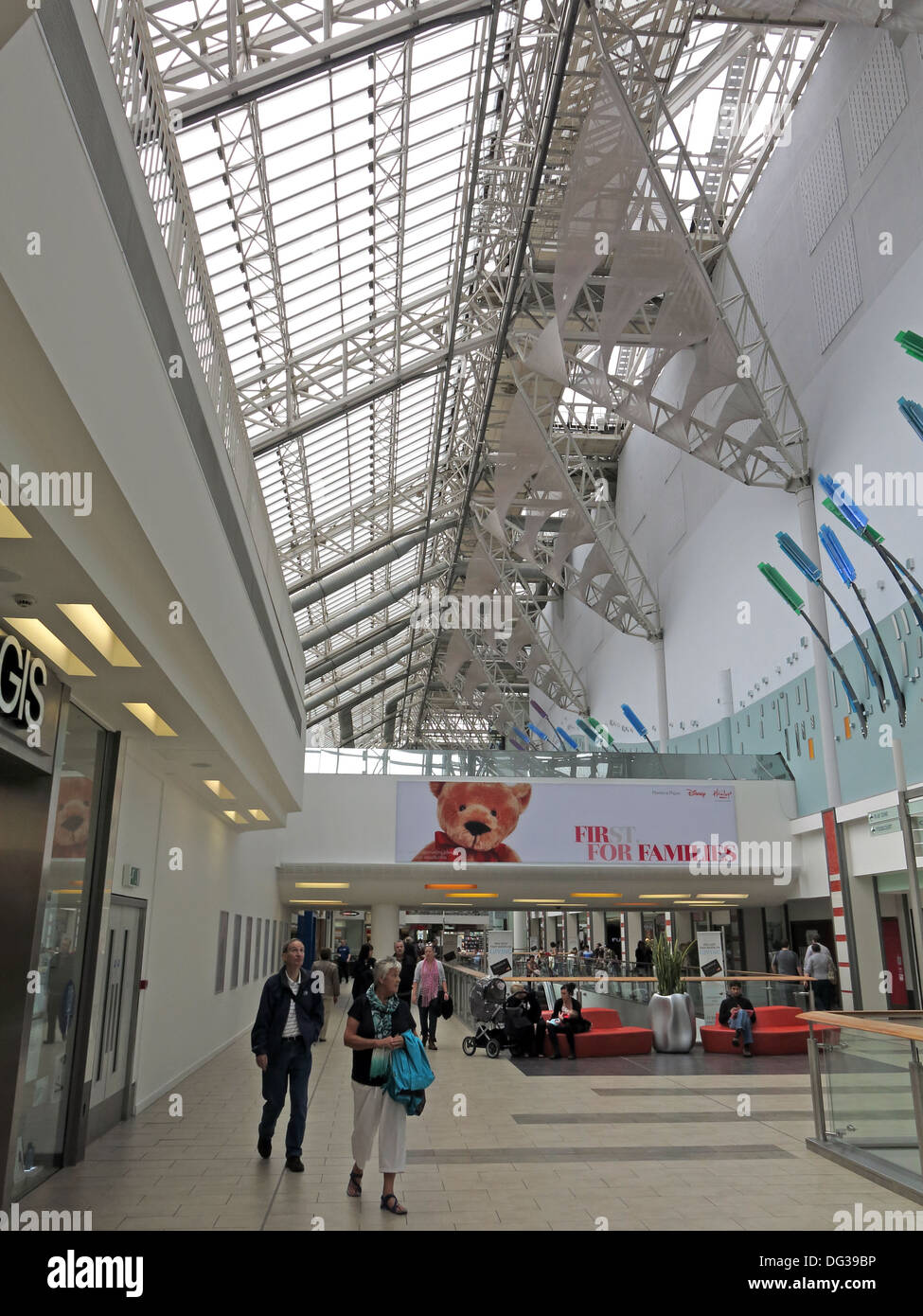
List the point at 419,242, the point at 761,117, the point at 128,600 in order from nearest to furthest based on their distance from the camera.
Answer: the point at 128,600
the point at 419,242
the point at 761,117

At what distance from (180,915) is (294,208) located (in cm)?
1185

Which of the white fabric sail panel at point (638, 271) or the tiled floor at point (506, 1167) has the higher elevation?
the white fabric sail panel at point (638, 271)

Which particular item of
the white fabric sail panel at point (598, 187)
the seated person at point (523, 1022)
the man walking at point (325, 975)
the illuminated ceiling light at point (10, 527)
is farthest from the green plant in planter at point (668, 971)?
the illuminated ceiling light at point (10, 527)

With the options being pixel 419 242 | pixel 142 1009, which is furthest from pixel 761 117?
pixel 142 1009

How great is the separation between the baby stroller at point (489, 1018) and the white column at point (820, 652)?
7.01m

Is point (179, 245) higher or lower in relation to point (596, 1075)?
higher

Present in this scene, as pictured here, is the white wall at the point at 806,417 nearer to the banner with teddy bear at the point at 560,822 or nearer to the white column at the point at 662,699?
the white column at the point at 662,699

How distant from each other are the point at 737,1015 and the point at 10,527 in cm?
1207

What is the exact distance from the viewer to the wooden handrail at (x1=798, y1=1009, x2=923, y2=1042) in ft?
19.1

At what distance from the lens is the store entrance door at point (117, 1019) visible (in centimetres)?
784

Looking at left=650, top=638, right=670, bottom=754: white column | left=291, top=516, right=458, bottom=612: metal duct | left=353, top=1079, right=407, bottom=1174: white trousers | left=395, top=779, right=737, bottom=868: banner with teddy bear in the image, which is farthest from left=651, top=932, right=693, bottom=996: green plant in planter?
left=291, top=516, right=458, bottom=612: metal duct

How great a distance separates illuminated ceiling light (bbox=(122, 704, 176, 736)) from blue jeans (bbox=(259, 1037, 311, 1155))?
109 inches
